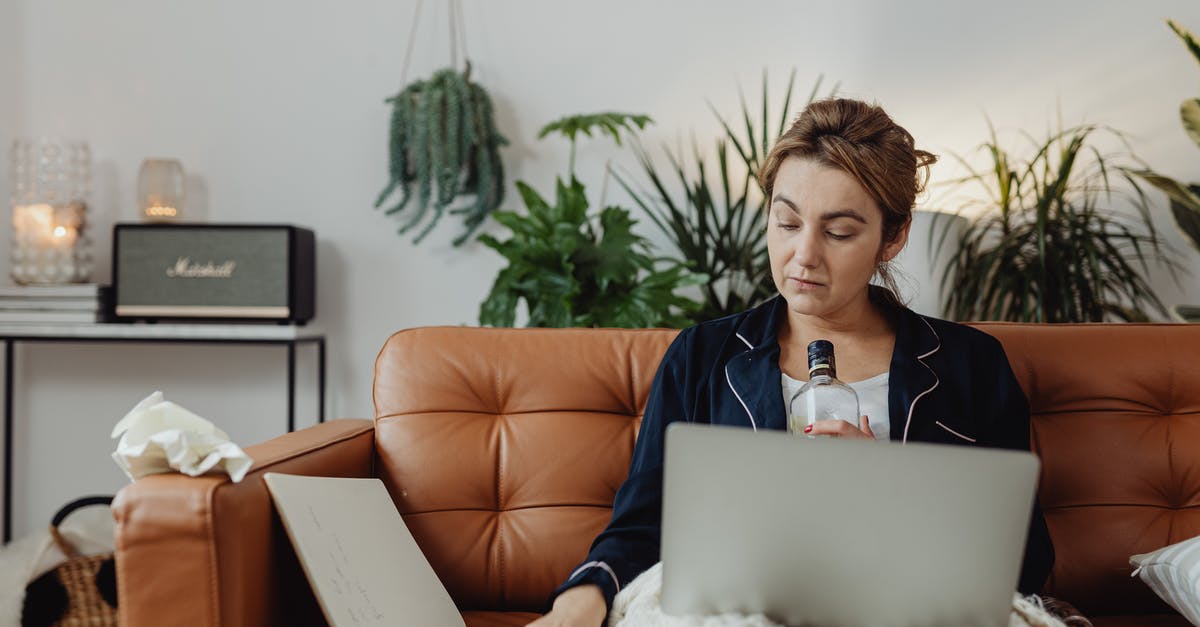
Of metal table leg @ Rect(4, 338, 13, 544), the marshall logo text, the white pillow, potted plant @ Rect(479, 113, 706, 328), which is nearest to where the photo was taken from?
the white pillow

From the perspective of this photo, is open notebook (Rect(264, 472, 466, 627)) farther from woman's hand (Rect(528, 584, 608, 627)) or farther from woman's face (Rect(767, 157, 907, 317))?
woman's face (Rect(767, 157, 907, 317))

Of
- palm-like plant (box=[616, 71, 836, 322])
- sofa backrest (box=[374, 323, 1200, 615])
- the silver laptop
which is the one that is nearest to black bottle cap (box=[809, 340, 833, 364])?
the silver laptop

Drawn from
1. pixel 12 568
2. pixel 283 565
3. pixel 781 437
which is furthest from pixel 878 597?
pixel 12 568

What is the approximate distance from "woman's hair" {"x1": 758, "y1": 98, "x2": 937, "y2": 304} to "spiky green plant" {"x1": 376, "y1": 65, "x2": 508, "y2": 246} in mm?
1582

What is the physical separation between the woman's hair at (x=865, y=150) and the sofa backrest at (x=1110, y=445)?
0.37m

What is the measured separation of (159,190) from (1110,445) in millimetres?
2575

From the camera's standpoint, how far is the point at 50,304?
2.65 m

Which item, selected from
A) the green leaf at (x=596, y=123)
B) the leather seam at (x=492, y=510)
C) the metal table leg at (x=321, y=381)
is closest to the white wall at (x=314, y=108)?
the metal table leg at (x=321, y=381)

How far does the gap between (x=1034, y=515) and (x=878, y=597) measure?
54cm

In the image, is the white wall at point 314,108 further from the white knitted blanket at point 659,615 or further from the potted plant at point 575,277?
the white knitted blanket at point 659,615

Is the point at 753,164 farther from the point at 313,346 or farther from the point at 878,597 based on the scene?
the point at 878,597

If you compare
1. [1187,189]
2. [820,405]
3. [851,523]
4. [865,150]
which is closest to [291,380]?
[820,405]

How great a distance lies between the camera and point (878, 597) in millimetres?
814

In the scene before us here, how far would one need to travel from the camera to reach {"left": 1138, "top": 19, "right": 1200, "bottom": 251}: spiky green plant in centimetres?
228
